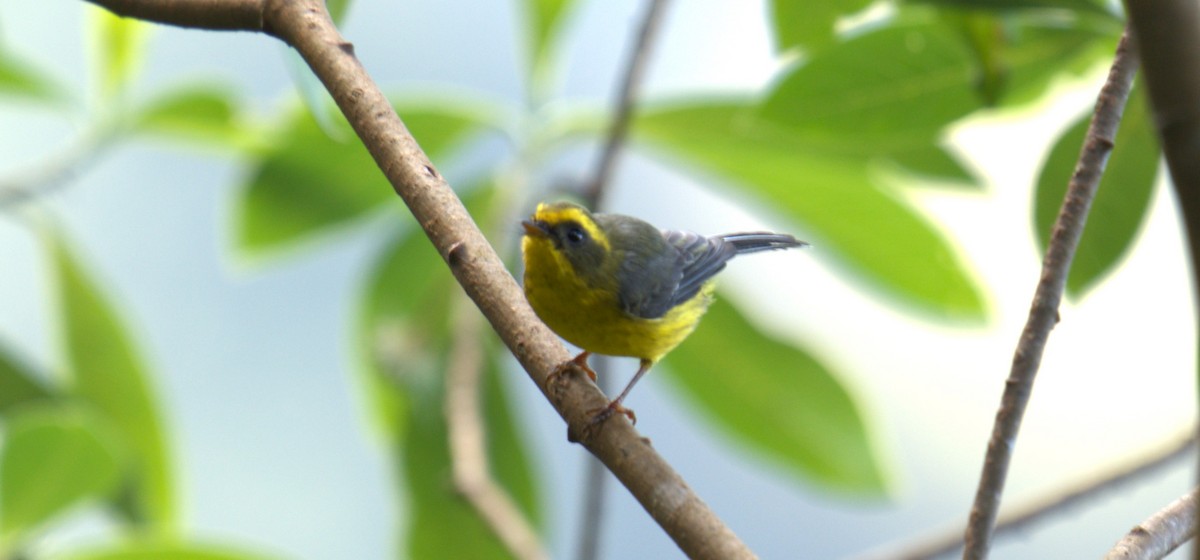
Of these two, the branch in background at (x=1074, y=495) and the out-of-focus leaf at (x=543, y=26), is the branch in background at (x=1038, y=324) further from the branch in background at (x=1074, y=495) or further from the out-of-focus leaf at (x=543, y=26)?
the out-of-focus leaf at (x=543, y=26)

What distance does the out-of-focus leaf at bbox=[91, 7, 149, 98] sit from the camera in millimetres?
2070

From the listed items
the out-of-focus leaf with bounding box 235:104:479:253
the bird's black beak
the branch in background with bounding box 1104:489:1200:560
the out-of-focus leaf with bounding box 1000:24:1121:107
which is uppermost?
the out-of-focus leaf with bounding box 235:104:479:253

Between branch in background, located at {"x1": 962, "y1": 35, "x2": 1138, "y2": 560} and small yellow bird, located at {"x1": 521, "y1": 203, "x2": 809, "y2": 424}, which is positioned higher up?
small yellow bird, located at {"x1": 521, "y1": 203, "x2": 809, "y2": 424}

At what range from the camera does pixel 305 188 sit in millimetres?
2229

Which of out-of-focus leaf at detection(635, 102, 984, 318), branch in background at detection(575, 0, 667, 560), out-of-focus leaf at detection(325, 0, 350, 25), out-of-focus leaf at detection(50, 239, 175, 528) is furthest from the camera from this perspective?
out-of-focus leaf at detection(50, 239, 175, 528)

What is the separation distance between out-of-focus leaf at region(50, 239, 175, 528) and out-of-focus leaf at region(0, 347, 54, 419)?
0.28 feet

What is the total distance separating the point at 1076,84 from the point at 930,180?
0.39 m

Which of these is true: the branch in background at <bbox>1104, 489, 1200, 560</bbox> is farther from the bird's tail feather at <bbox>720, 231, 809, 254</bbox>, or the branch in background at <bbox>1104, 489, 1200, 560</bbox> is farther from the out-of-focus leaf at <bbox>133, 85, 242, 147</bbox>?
the out-of-focus leaf at <bbox>133, 85, 242, 147</bbox>

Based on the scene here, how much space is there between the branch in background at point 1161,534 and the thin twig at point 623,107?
1.00m

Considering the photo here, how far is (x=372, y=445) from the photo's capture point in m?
2.85

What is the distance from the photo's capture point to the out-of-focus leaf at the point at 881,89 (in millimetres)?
1446

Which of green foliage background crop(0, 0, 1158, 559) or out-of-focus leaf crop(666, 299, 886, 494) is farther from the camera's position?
out-of-focus leaf crop(666, 299, 886, 494)

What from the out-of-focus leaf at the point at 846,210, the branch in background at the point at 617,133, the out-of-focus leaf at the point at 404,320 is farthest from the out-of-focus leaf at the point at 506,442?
the out-of-focus leaf at the point at 846,210

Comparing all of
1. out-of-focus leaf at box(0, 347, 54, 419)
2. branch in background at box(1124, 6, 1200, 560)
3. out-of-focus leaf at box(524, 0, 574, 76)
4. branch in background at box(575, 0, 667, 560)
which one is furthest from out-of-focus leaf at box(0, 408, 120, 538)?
branch in background at box(1124, 6, 1200, 560)
